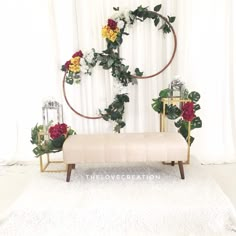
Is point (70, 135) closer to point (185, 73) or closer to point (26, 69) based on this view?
point (26, 69)

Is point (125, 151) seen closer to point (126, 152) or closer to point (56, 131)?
point (126, 152)

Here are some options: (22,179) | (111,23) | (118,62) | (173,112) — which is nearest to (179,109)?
(173,112)

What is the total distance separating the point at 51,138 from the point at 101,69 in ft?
3.21

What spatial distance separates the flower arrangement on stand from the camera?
9.50ft

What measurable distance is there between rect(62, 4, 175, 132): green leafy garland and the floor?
102 centimetres

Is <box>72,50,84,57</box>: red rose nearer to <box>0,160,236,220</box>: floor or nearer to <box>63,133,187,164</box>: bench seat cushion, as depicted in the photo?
<box>63,133,187,164</box>: bench seat cushion

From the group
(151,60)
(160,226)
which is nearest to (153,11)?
(151,60)

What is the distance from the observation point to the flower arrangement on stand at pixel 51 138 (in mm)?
2895

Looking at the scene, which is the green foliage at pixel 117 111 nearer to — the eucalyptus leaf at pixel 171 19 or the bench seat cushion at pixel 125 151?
the bench seat cushion at pixel 125 151

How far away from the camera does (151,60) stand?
3.44m

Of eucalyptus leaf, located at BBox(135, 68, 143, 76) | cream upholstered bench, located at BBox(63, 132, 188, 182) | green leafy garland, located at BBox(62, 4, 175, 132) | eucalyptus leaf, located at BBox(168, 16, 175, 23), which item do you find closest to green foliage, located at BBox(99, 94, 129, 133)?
green leafy garland, located at BBox(62, 4, 175, 132)

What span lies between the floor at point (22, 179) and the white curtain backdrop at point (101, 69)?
0.15 metres

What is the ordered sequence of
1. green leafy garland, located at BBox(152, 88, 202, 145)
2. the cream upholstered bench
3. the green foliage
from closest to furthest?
the cream upholstered bench
green leafy garland, located at BBox(152, 88, 202, 145)
the green foliage

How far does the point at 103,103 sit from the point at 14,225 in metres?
1.65
